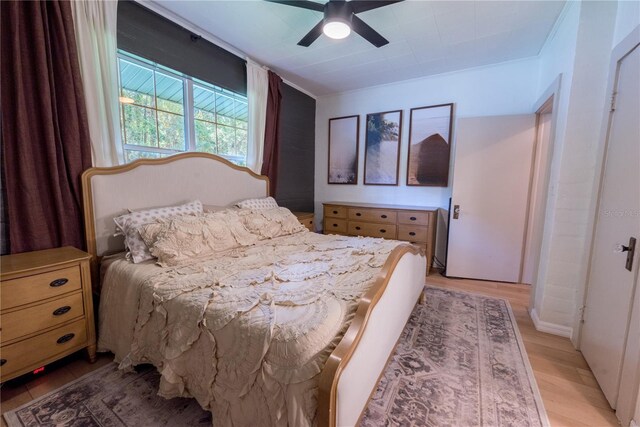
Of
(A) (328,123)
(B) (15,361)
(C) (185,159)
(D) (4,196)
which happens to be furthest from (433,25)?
(B) (15,361)

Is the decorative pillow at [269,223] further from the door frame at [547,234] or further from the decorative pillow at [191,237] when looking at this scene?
the door frame at [547,234]

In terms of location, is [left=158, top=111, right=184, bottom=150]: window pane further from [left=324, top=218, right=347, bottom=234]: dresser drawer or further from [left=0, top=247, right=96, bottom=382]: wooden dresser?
[left=324, top=218, right=347, bottom=234]: dresser drawer

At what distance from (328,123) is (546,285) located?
3.52 meters

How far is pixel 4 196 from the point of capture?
1.69 meters

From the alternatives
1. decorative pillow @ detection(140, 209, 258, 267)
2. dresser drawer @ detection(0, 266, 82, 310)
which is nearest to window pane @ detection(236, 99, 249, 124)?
decorative pillow @ detection(140, 209, 258, 267)

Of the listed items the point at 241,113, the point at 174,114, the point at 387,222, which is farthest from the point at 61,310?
the point at 387,222

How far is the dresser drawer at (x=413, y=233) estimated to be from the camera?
3426 millimetres

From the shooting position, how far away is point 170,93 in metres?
2.61

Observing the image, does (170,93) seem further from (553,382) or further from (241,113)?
(553,382)

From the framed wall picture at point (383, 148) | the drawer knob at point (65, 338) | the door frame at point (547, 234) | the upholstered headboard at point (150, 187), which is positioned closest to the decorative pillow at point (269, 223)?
the upholstered headboard at point (150, 187)

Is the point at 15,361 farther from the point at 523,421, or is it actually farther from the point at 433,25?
the point at 433,25

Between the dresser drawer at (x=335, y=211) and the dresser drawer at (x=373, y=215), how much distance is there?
0.38 ft

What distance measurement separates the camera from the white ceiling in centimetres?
225

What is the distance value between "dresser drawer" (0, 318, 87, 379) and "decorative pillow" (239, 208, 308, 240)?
135cm
